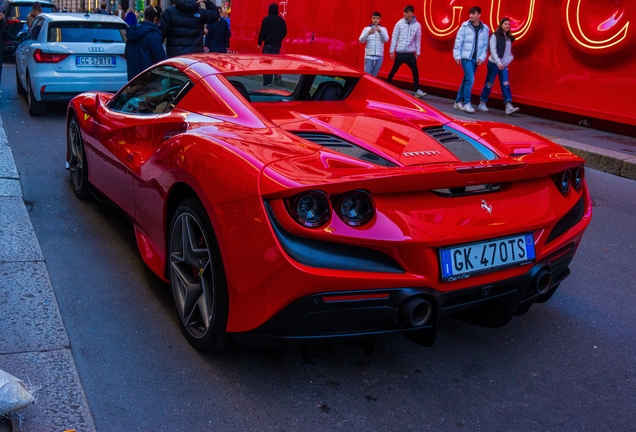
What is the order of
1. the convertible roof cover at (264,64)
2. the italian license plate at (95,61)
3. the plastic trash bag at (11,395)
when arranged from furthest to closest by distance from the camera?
the italian license plate at (95,61) < the convertible roof cover at (264,64) < the plastic trash bag at (11,395)

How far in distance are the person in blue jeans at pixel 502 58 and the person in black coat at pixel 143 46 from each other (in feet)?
19.0

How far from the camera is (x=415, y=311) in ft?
9.08

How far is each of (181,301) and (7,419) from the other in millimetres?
1009

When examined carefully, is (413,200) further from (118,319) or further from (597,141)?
(597,141)

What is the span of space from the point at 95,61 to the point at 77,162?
15.9 feet

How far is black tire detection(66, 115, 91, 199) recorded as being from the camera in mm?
5410

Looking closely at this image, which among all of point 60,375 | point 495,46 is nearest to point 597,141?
point 495,46

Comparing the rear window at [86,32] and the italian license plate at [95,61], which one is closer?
the italian license plate at [95,61]

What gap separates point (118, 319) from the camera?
3.60 metres

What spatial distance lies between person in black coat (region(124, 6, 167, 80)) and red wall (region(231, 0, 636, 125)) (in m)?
6.46

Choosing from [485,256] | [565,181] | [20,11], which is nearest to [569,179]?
[565,181]

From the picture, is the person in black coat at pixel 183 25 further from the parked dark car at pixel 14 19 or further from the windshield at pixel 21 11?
the windshield at pixel 21 11

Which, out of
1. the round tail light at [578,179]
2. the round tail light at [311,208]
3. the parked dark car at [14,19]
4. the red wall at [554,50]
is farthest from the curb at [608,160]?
the parked dark car at [14,19]

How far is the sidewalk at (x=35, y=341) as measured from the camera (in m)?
2.68
